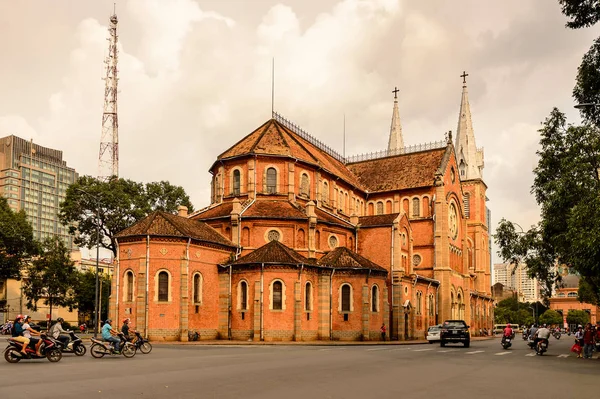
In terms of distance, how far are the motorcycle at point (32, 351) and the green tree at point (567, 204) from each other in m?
21.2

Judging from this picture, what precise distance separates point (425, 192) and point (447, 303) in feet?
40.0

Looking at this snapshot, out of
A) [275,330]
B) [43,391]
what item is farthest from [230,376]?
[275,330]

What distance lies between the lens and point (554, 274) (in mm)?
37719

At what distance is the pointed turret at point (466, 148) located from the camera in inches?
3191

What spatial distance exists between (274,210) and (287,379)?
34.2 metres

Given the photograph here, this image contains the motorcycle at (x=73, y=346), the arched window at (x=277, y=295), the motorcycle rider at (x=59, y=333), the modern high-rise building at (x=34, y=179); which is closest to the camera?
the motorcycle rider at (x=59, y=333)

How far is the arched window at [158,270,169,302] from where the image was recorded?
138ft

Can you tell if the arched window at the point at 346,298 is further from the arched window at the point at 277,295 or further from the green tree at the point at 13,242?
the green tree at the point at 13,242

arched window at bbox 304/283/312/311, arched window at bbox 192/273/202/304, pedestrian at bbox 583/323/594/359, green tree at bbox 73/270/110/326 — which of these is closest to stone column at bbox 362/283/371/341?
arched window at bbox 304/283/312/311

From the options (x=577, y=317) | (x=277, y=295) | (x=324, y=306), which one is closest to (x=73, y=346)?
(x=277, y=295)

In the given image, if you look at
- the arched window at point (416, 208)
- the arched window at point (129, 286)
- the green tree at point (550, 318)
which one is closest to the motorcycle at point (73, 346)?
the arched window at point (129, 286)

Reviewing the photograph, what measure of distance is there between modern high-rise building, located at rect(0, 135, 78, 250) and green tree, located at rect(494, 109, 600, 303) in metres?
165

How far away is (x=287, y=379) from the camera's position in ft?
55.1

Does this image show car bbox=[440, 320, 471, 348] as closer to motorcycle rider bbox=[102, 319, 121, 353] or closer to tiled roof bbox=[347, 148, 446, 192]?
motorcycle rider bbox=[102, 319, 121, 353]
